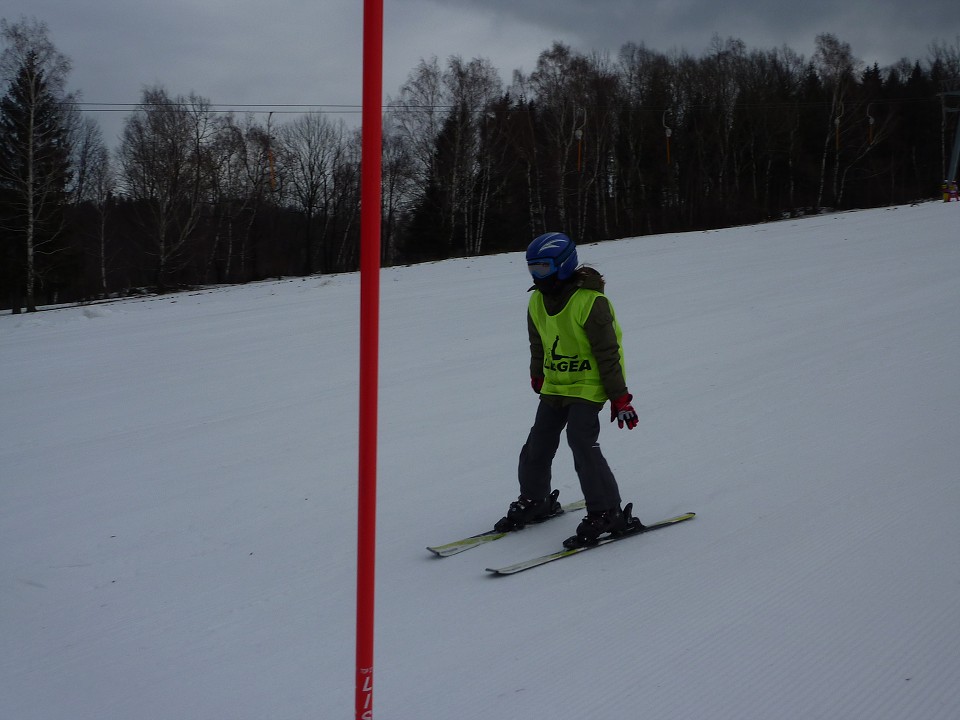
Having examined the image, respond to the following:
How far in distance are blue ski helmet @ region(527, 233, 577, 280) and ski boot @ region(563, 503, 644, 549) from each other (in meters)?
1.34

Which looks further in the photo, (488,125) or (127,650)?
(488,125)

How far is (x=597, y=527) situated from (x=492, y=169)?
122ft

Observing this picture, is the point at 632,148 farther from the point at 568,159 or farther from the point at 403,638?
the point at 403,638

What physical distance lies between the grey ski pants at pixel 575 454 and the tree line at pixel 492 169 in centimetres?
2863

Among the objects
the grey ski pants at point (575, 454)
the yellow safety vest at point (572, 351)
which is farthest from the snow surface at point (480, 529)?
the yellow safety vest at point (572, 351)

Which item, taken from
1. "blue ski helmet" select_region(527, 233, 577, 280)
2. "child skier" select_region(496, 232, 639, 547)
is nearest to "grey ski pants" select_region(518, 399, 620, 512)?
"child skier" select_region(496, 232, 639, 547)

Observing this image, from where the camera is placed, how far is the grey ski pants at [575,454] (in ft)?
13.4

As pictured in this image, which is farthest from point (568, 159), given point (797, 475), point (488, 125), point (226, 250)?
point (797, 475)

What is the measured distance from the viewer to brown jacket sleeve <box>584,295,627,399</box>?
397 cm

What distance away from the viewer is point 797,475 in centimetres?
515

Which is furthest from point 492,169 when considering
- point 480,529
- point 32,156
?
point 480,529

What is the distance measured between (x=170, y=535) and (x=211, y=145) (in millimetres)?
38266

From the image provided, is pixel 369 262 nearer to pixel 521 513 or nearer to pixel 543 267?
pixel 543 267

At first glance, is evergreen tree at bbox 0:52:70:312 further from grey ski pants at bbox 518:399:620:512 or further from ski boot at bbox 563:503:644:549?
ski boot at bbox 563:503:644:549
